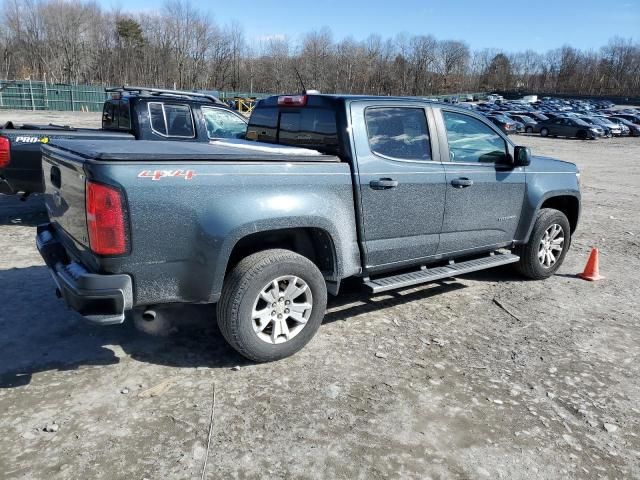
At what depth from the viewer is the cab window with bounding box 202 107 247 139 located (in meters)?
7.95

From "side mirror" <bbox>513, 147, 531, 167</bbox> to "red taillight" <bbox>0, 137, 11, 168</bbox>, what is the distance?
6479 millimetres

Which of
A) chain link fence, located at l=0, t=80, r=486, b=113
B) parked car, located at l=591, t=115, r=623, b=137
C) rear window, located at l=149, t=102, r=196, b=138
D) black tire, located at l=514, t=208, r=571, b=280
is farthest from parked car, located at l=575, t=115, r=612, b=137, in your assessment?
rear window, located at l=149, t=102, r=196, b=138

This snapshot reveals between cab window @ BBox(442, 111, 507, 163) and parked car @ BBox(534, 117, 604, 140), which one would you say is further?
parked car @ BBox(534, 117, 604, 140)

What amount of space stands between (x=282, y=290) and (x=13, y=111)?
44842 mm

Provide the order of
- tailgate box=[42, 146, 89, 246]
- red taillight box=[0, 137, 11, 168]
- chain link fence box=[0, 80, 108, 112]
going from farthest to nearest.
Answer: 1. chain link fence box=[0, 80, 108, 112]
2. red taillight box=[0, 137, 11, 168]
3. tailgate box=[42, 146, 89, 246]

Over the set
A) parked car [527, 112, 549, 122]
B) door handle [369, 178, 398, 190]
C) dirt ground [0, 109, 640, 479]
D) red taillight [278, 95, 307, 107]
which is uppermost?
red taillight [278, 95, 307, 107]

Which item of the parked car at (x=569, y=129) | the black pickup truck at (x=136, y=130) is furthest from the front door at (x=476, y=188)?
the parked car at (x=569, y=129)

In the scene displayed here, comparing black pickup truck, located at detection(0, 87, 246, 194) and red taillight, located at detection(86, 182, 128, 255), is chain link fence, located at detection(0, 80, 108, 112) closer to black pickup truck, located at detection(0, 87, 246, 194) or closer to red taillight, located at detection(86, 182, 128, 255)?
black pickup truck, located at detection(0, 87, 246, 194)

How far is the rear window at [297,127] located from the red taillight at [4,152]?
385 centimetres

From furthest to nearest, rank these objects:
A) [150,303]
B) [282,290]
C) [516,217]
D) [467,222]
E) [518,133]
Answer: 1. [518,133]
2. [516,217]
3. [467,222]
4. [282,290]
5. [150,303]

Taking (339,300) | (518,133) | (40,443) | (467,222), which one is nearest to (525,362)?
(467,222)

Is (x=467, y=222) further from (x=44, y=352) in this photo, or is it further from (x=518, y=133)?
(x=518, y=133)

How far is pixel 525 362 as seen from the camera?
163 inches

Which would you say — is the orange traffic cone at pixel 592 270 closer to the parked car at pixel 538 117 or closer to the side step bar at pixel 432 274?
the side step bar at pixel 432 274
